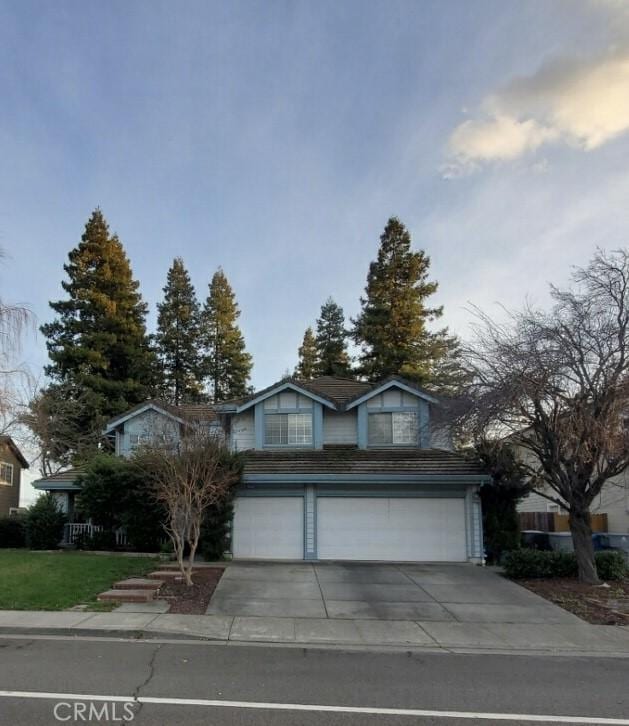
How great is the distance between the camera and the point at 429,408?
19969mm

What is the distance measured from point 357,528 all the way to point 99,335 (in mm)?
23624

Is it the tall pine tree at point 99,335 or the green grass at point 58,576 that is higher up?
the tall pine tree at point 99,335

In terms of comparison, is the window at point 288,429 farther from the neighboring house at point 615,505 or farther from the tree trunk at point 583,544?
the tree trunk at point 583,544

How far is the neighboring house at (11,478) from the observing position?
35.7 metres

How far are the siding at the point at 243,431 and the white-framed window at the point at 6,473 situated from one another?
22.3 metres

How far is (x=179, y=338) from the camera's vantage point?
139 ft

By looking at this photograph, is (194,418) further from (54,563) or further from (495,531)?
(495,531)

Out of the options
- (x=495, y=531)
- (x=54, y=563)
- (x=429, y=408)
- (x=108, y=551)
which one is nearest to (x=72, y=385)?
(x=108, y=551)

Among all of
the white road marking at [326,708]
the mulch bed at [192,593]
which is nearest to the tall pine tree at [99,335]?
the mulch bed at [192,593]

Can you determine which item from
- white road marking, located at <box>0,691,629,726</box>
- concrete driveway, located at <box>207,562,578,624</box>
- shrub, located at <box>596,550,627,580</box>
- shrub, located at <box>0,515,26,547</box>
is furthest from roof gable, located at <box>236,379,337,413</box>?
white road marking, located at <box>0,691,629,726</box>

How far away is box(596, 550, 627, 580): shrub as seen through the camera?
14547 mm

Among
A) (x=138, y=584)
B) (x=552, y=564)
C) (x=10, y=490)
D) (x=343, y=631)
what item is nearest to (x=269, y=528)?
(x=138, y=584)

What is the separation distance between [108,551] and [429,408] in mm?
11834

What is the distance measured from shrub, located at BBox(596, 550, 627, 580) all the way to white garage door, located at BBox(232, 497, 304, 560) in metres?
8.50
